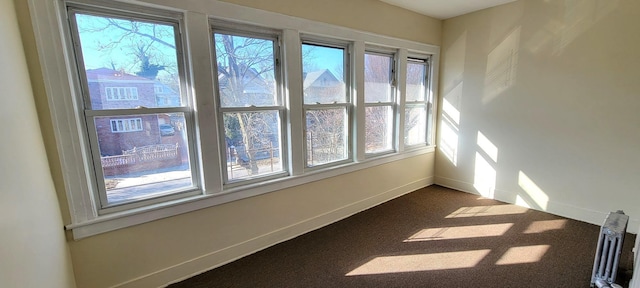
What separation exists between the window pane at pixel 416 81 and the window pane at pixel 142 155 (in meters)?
2.93

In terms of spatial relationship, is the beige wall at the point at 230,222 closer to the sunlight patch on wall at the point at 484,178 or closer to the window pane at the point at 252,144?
the window pane at the point at 252,144

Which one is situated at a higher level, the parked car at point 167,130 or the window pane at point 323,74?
the window pane at point 323,74

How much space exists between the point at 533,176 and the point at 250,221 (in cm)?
334

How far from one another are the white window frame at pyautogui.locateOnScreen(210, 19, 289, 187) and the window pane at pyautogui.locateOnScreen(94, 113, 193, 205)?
Answer: 0.93 ft

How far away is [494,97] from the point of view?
134 inches

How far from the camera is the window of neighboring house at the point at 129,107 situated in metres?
1.68

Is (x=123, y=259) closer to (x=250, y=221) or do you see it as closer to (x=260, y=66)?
(x=250, y=221)

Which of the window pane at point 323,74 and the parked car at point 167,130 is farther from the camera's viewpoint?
the window pane at point 323,74

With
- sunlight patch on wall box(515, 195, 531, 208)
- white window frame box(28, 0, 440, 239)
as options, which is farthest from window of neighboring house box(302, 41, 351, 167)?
sunlight patch on wall box(515, 195, 531, 208)

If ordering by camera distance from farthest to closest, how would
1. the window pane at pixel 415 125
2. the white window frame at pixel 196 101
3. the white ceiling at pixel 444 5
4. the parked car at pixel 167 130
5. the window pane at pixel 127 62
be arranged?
the window pane at pixel 415 125 < the white ceiling at pixel 444 5 < the parked car at pixel 167 130 < the window pane at pixel 127 62 < the white window frame at pixel 196 101

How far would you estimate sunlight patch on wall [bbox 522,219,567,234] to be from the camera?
2.71m

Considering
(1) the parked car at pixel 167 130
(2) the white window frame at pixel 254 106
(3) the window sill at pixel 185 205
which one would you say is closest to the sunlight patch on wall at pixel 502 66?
(3) the window sill at pixel 185 205

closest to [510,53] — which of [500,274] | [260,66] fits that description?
[500,274]

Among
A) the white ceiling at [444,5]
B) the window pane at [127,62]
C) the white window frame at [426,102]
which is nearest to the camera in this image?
the window pane at [127,62]
